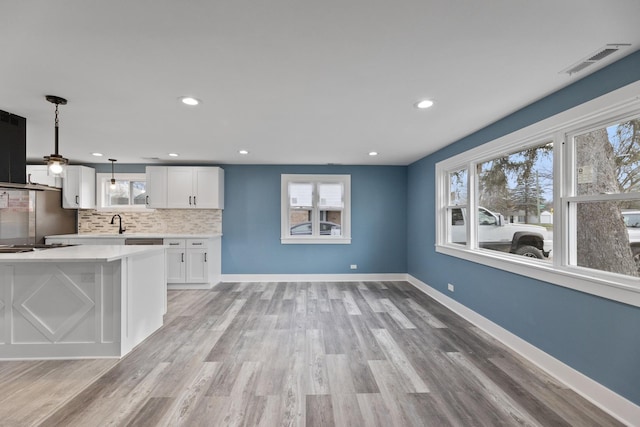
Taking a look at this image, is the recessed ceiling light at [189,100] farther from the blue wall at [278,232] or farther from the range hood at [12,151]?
the blue wall at [278,232]

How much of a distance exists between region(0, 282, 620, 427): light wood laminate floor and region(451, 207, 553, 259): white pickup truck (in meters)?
1.01

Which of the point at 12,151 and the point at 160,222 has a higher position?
the point at 12,151

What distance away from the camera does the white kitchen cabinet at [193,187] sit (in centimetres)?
544

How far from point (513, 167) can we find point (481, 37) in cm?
202

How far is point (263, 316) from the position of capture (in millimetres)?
3852

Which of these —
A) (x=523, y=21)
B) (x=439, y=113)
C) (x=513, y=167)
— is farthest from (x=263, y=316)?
(x=523, y=21)

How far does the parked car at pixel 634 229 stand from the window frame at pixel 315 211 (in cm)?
415

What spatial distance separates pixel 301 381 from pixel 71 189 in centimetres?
571

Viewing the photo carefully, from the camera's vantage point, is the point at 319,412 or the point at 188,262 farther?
the point at 188,262

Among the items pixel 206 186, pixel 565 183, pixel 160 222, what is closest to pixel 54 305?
pixel 206 186

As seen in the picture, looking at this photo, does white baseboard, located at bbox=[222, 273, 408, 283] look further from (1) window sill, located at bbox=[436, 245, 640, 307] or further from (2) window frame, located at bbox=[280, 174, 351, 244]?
(1) window sill, located at bbox=[436, 245, 640, 307]

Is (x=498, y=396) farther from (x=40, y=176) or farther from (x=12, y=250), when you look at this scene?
(x=40, y=176)

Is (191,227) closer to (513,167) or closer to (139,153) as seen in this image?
(139,153)

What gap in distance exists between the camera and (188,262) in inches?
204
